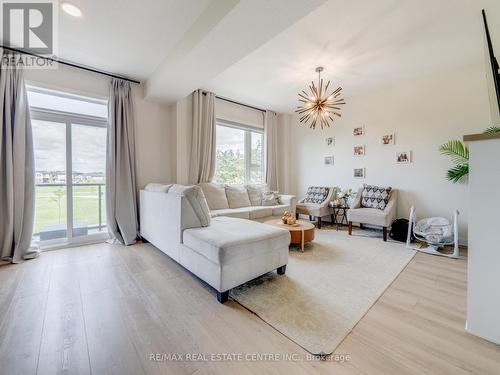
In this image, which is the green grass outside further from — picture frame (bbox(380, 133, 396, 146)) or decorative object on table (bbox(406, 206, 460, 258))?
picture frame (bbox(380, 133, 396, 146))

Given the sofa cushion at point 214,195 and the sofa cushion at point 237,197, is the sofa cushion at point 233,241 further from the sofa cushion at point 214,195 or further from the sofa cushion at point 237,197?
the sofa cushion at point 237,197

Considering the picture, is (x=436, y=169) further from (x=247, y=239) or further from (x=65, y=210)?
(x=65, y=210)

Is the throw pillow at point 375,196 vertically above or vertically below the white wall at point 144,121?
below

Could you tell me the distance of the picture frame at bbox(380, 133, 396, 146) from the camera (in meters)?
4.02

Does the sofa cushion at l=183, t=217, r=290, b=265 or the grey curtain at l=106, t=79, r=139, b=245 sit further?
the grey curtain at l=106, t=79, r=139, b=245

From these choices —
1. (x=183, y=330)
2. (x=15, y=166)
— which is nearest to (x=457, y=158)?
(x=183, y=330)

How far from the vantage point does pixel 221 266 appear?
1.74m

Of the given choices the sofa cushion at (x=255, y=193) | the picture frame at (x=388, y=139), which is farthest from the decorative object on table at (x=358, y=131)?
the sofa cushion at (x=255, y=193)

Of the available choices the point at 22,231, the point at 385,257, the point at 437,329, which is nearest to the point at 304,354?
the point at 437,329

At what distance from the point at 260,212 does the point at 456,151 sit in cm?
327

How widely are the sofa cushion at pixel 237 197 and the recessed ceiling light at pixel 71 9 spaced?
3.09 meters

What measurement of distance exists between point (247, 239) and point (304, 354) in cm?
90

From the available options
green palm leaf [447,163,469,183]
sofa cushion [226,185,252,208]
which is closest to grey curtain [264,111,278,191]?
sofa cushion [226,185,252,208]

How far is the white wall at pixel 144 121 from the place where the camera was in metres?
2.98
